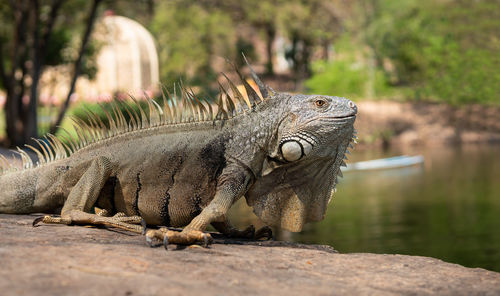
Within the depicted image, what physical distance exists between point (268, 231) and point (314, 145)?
1085mm

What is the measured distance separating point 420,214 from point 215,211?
428 inches

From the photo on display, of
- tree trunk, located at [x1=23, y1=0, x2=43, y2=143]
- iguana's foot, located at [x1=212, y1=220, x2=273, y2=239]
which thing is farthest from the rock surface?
tree trunk, located at [x1=23, y1=0, x2=43, y2=143]

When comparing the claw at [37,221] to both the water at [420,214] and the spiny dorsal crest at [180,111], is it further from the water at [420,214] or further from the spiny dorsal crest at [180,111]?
the water at [420,214]

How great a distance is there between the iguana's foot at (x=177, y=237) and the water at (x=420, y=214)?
6118 millimetres

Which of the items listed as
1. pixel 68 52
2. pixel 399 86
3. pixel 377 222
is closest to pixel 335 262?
pixel 377 222

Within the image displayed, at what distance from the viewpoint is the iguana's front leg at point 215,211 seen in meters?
4.27

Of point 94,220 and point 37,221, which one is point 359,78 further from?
point 37,221

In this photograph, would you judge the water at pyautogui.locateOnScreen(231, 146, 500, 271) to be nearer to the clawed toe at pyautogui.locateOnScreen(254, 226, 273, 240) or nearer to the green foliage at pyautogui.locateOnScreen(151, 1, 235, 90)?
the clawed toe at pyautogui.locateOnScreen(254, 226, 273, 240)

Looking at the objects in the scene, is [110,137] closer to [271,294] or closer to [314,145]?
[314,145]

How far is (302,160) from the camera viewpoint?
4969 millimetres

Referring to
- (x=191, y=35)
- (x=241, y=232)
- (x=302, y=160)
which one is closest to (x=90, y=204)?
(x=241, y=232)

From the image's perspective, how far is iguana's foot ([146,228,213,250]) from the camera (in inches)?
164

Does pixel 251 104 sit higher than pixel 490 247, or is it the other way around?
pixel 251 104

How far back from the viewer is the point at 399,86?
38562 mm
